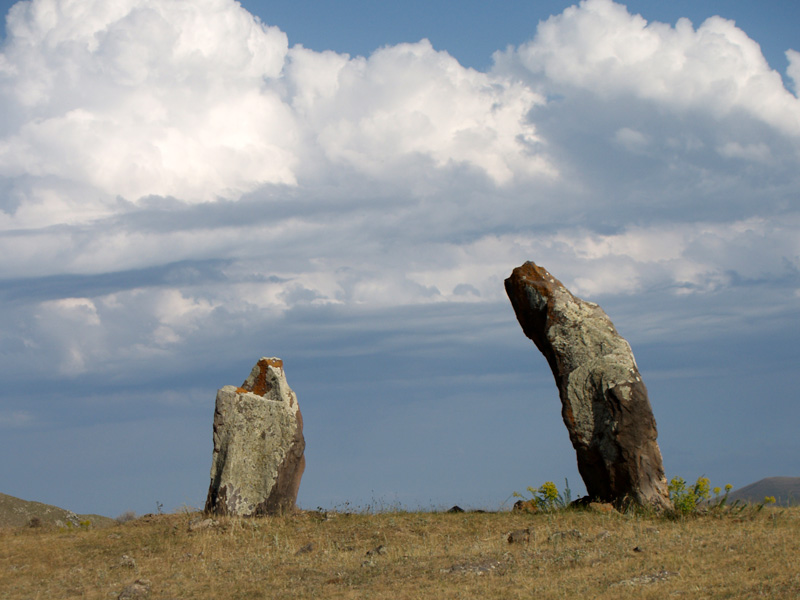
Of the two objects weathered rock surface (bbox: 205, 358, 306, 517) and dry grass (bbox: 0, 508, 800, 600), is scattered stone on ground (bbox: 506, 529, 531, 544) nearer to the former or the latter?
dry grass (bbox: 0, 508, 800, 600)

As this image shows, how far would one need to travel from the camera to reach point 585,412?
20.7 meters

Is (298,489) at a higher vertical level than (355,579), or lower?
higher

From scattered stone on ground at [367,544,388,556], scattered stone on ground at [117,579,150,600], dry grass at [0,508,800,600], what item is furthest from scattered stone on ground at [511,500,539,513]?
scattered stone on ground at [117,579,150,600]

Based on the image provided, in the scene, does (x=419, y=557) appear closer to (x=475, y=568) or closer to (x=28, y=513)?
(x=475, y=568)

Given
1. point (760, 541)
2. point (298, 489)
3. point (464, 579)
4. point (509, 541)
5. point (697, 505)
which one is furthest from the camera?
point (298, 489)

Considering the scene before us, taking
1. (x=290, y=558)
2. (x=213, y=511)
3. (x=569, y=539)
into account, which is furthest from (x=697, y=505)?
(x=213, y=511)

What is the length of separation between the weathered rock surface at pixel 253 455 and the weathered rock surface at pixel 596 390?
6677 millimetres

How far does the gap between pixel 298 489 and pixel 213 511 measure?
220 cm

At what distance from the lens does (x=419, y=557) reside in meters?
16.2

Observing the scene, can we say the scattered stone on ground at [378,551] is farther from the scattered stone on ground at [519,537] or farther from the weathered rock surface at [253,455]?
the weathered rock surface at [253,455]

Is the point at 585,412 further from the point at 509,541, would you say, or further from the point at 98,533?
the point at 98,533

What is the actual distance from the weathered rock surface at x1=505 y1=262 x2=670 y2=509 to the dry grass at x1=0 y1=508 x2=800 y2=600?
1151mm

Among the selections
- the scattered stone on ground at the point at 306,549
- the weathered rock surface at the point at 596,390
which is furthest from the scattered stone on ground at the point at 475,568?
the weathered rock surface at the point at 596,390

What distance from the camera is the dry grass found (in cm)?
1363
